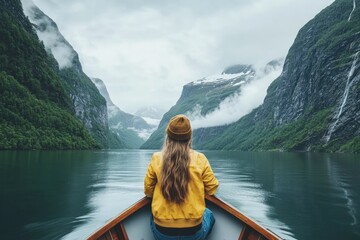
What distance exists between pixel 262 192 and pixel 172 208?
17.9m

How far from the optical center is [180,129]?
6234 millimetres

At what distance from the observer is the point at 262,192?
→ 22.8 meters

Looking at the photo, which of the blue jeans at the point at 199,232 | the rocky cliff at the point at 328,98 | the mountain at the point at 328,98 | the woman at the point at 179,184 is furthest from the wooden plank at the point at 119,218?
the mountain at the point at 328,98

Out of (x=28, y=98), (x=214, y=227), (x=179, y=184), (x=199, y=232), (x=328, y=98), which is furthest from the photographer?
(x=328, y=98)

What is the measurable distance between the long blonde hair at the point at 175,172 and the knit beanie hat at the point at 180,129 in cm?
11

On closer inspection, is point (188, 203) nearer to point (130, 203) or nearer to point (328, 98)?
point (130, 203)

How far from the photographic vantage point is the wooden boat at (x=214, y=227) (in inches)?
286

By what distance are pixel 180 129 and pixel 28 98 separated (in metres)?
136

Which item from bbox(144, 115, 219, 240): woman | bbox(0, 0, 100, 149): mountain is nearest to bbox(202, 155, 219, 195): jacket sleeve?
bbox(144, 115, 219, 240): woman

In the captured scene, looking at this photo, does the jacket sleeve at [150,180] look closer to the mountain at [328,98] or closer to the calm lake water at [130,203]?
the calm lake water at [130,203]

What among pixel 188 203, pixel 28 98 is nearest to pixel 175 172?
pixel 188 203

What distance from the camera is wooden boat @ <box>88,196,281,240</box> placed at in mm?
7254

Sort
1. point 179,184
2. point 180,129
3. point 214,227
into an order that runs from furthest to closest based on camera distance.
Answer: point 214,227, point 180,129, point 179,184

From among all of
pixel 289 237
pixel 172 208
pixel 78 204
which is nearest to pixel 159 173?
pixel 172 208
